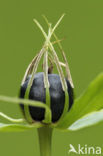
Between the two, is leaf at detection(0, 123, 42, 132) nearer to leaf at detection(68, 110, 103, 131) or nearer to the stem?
the stem

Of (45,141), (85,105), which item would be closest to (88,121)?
(85,105)

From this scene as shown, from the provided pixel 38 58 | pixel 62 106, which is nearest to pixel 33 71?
pixel 38 58

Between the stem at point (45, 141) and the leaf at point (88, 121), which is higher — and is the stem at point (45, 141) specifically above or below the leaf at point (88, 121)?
below

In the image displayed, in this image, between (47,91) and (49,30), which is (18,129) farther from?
(49,30)

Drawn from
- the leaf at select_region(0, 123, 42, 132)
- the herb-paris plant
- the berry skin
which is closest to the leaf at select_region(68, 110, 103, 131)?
the herb-paris plant

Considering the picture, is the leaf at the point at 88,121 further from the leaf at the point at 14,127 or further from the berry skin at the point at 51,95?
the leaf at the point at 14,127

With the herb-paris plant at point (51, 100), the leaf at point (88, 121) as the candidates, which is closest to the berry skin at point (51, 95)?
the herb-paris plant at point (51, 100)
